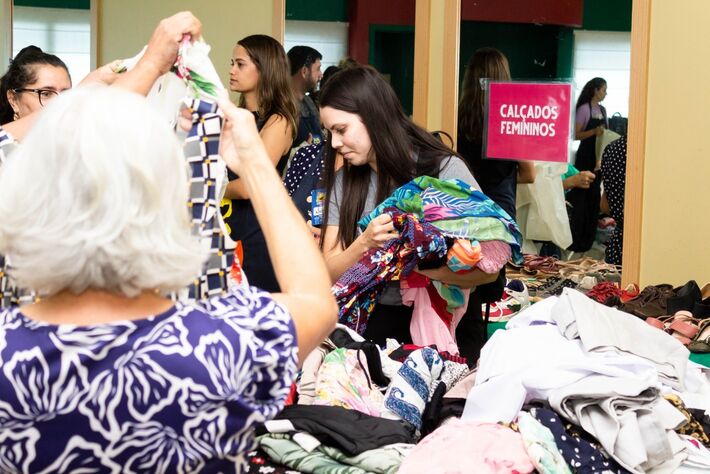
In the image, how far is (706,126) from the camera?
4477mm

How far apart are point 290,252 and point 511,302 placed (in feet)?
11.8

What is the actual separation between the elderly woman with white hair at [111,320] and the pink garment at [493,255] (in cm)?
196

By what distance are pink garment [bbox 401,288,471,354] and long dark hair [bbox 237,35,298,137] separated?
4.95 feet

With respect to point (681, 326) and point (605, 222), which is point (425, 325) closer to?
point (681, 326)

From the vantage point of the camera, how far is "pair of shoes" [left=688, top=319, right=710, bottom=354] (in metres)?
3.53

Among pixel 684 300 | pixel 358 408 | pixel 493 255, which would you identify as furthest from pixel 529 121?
pixel 358 408

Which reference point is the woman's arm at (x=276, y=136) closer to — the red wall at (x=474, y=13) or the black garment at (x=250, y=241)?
the black garment at (x=250, y=241)

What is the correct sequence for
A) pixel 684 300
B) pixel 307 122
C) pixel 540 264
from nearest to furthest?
pixel 684 300 < pixel 540 264 < pixel 307 122

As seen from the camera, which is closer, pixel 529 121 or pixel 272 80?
pixel 272 80

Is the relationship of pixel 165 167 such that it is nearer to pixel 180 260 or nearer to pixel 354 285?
pixel 180 260

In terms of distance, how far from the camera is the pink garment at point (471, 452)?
2215 mm

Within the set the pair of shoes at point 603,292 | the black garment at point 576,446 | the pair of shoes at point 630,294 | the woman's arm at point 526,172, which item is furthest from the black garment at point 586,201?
the black garment at point 576,446

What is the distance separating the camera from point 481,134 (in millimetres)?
5684

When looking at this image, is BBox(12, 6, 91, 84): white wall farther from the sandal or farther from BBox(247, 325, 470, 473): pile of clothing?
BBox(247, 325, 470, 473): pile of clothing
